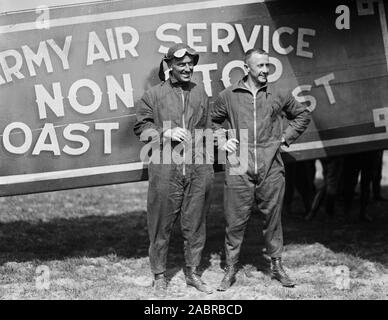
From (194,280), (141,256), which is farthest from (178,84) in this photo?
(141,256)

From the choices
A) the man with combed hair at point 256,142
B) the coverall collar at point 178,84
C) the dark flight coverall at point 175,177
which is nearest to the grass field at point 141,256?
the man with combed hair at point 256,142

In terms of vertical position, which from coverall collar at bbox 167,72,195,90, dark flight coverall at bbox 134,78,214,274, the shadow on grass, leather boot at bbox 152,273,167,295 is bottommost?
the shadow on grass

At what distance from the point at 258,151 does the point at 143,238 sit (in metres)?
2.63

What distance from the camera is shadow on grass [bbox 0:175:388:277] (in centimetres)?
670

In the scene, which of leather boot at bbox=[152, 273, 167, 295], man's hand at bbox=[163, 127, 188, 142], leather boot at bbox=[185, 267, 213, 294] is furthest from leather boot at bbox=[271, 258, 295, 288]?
man's hand at bbox=[163, 127, 188, 142]

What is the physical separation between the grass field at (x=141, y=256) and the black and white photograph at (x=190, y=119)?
3 cm

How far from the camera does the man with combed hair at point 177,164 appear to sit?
A: 533cm

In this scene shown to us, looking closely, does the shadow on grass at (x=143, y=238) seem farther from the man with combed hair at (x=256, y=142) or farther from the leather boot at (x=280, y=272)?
the man with combed hair at (x=256, y=142)

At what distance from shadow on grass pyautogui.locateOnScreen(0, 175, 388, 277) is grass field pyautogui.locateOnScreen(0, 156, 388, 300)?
0.4 inches

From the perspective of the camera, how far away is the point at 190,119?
17.6 ft

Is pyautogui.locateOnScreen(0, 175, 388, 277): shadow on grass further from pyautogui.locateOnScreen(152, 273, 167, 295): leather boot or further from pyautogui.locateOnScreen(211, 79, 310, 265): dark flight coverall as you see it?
pyautogui.locateOnScreen(211, 79, 310, 265): dark flight coverall

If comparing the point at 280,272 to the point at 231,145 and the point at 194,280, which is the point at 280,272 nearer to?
the point at 194,280
